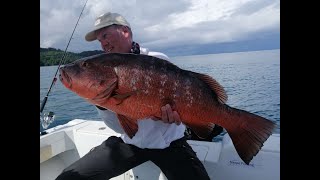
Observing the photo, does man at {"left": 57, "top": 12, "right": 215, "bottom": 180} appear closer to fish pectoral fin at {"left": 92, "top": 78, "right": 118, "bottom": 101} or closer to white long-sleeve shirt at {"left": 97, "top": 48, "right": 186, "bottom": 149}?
white long-sleeve shirt at {"left": 97, "top": 48, "right": 186, "bottom": 149}

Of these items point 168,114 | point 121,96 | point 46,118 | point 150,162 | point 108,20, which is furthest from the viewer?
point 46,118

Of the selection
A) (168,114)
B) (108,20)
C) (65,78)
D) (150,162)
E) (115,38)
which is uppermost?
(108,20)

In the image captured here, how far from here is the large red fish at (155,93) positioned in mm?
2217

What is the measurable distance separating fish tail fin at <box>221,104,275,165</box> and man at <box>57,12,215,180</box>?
68 cm

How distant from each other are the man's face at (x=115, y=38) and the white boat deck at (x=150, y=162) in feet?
4.71

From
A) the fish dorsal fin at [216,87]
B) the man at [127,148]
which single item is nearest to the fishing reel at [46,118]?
the man at [127,148]

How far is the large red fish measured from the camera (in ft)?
7.27

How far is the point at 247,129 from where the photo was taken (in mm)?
2387

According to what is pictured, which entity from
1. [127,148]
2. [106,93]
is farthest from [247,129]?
[127,148]

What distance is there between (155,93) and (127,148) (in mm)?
1167

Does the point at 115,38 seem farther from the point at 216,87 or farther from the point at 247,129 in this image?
the point at 247,129

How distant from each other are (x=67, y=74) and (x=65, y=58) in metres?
2.73

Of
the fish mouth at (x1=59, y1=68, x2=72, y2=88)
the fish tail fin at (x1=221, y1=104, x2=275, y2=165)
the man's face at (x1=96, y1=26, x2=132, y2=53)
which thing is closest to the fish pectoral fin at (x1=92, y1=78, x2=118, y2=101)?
the fish mouth at (x1=59, y1=68, x2=72, y2=88)
